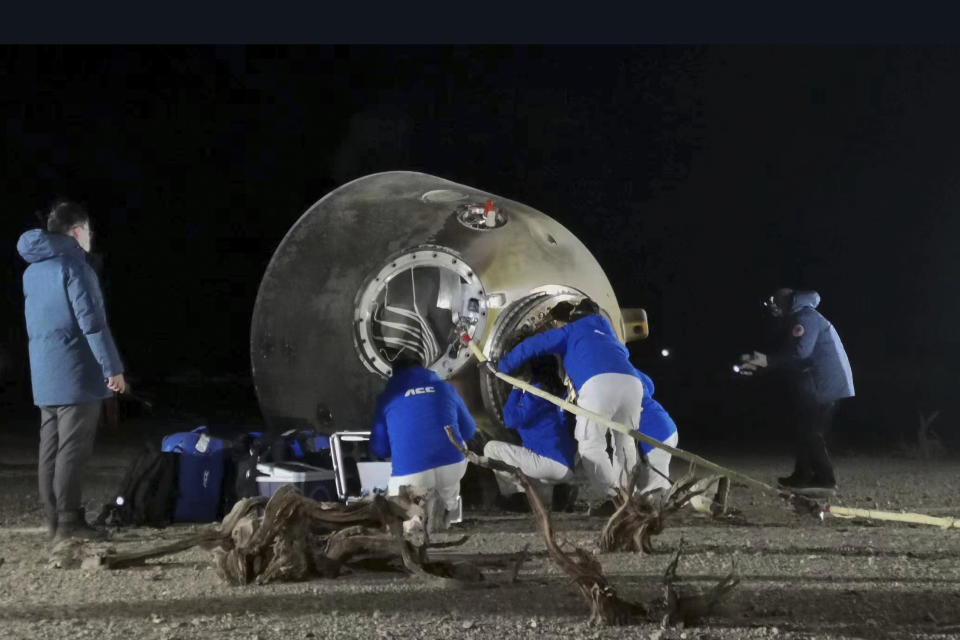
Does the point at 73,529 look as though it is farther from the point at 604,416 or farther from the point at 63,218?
the point at 604,416

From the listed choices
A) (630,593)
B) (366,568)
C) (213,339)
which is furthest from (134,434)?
(213,339)

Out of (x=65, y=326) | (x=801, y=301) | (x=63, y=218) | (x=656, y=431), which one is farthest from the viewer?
(x=801, y=301)

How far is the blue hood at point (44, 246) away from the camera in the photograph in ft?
21.0

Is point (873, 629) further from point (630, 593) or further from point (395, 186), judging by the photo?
point (395, 186)

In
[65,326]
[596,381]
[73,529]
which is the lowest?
[73,529]

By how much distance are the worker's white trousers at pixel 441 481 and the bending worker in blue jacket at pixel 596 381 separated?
0.80 meters

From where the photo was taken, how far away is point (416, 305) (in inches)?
305

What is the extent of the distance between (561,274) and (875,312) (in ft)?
97.8

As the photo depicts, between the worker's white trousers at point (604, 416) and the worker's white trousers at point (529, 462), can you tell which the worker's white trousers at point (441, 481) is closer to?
the worker's white trousers at point (529, 462)

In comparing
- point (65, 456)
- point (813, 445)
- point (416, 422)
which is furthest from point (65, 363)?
point (813, 445)

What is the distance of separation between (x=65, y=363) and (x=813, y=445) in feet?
16.8

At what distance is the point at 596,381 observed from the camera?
23.5 feet

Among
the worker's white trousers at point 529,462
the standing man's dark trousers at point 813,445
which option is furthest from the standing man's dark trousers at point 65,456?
the standing man's dark trousers at point 813,445

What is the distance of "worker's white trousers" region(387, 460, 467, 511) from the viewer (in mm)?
6609
